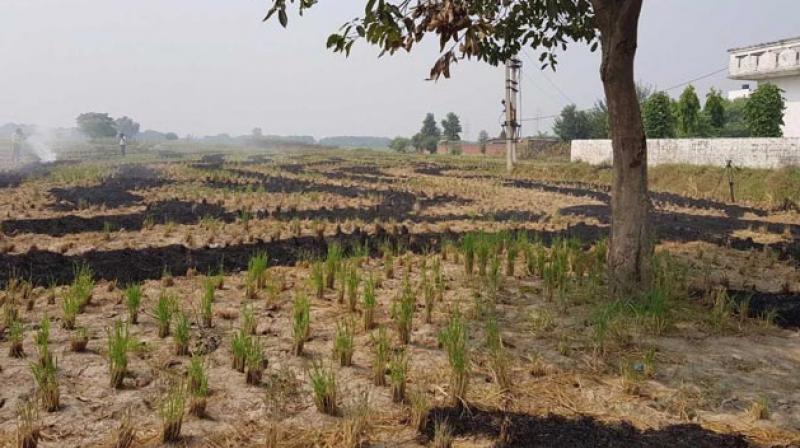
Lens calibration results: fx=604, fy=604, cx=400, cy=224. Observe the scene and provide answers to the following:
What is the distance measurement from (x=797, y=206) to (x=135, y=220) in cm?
1504

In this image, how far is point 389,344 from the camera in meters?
4.59

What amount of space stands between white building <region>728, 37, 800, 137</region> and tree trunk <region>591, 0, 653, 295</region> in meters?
27.1

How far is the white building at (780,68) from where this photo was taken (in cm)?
2862

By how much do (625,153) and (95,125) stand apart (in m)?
110

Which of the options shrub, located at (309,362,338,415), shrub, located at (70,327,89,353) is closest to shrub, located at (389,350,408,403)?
shrub, located at (309,362,338,415)

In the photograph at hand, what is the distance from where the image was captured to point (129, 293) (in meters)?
5.20

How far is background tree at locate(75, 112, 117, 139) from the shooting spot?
100188 millimetres

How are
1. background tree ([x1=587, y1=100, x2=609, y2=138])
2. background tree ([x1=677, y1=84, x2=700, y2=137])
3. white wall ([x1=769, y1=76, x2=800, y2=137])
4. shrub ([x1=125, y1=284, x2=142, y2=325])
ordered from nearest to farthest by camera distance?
shrub ([x1=125, y1=284, x2=142, y2=325]) < white wall ([x1=769, y1=76, x2=800, y2=137]) < background tree ([x1=677, y1=84, x2=700, y2=137]) < background tree ([x1=587, y1=100, x2=609, y2=138])

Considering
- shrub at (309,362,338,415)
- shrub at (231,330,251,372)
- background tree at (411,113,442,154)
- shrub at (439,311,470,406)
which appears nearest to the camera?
shrub at (309,362,338,415)

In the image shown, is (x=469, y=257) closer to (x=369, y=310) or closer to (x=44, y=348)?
(x=369, y=310)

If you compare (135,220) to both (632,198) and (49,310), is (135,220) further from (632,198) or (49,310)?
(632,198)

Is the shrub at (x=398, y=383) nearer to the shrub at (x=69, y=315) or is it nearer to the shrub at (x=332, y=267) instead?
the shrub at (x=332, y=267)

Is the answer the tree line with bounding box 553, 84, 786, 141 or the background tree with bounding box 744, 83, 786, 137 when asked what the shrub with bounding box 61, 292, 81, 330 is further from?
the background tree with bounding box 744, 83, 786, 137

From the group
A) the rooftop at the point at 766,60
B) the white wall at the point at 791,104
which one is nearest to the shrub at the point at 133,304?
the white wall at the point at 791,104
